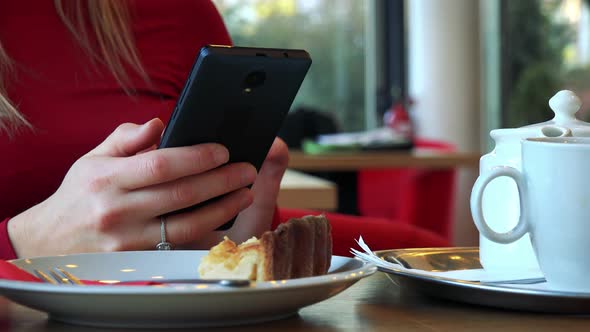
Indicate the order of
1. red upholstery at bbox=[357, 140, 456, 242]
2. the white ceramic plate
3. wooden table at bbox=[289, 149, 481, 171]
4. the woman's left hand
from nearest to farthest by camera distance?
1. the white ceramic plate
2. the woman's left hand
3. wooden table at bbox=[289, 149, 481, 171]
4. red upholstery at bbox=[357, 140, 456, 242]

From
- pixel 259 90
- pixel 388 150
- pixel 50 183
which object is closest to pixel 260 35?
pixel 388 150

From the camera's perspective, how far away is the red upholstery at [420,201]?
12.3 ft

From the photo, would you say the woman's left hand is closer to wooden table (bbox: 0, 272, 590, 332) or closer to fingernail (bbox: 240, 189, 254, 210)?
fingernail (bbox: 240, 189, 254, 210)

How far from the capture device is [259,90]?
0.74 metres

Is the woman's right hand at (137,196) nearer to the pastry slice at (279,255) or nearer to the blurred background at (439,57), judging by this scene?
the pastry slice at (279,255)

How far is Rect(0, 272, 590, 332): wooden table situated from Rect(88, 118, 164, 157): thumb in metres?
0.19

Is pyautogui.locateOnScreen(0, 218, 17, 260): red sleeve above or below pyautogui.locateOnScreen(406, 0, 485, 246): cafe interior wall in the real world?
below

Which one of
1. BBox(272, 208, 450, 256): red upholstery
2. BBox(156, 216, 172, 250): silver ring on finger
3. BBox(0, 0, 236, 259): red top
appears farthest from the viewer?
BBox(272, 208, 450, 256): red upholstery

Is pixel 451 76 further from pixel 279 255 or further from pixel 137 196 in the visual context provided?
pixel 279 255

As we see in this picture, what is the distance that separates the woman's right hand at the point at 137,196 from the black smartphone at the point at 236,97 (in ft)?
0.06

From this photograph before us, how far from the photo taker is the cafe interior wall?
5273 mm

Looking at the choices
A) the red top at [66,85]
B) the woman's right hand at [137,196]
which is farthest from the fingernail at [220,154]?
the red top at [66,85]

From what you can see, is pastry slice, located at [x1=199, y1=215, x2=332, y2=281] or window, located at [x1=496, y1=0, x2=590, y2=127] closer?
pastry slice, located at [x1=199, y1=215, x2=332, y2=281]

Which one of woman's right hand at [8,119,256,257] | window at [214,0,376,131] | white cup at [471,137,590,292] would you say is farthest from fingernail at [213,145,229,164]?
window at [214,0,376,131]
